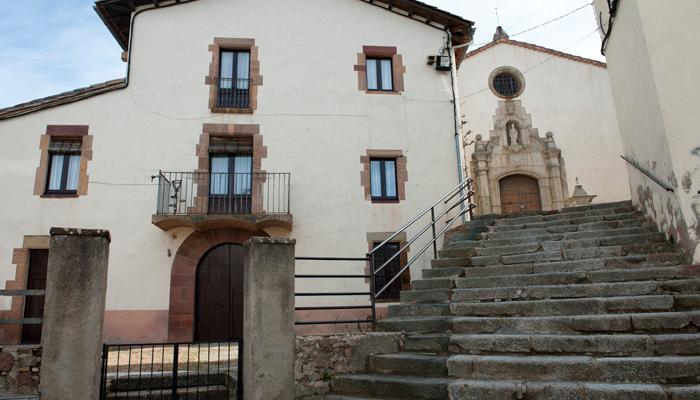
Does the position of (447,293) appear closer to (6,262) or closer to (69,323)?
(69,323)

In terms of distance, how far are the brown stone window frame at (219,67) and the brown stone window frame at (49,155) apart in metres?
2.84

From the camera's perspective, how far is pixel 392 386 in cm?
464

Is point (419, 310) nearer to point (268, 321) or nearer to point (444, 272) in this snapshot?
point (444, 272)

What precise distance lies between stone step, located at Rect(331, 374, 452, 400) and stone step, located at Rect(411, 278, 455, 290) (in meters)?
1.78

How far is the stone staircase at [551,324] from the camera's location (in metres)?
4.17

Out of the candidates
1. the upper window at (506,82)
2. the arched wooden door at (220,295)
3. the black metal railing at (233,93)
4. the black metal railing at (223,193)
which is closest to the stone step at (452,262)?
the black metal railing at (223,193)

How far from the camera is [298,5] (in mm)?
12812

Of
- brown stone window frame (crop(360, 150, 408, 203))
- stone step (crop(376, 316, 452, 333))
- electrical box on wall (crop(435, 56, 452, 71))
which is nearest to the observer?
stone step (crop(376, 316, 452, 333))

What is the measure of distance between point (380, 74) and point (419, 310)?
8097 millimetres

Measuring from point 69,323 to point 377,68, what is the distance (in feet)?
32.5

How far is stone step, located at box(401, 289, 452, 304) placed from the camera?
6117 mm

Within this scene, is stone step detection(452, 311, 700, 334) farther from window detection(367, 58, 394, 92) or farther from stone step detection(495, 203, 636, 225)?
window detection(367, 58, 394, 92)

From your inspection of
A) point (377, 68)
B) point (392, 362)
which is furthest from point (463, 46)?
point (392, 362)

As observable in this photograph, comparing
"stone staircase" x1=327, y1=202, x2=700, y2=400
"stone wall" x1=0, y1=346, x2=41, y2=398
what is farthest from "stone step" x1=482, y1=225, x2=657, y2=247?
"stone wall" x1=0, y1=346, x2=41, y2=398
